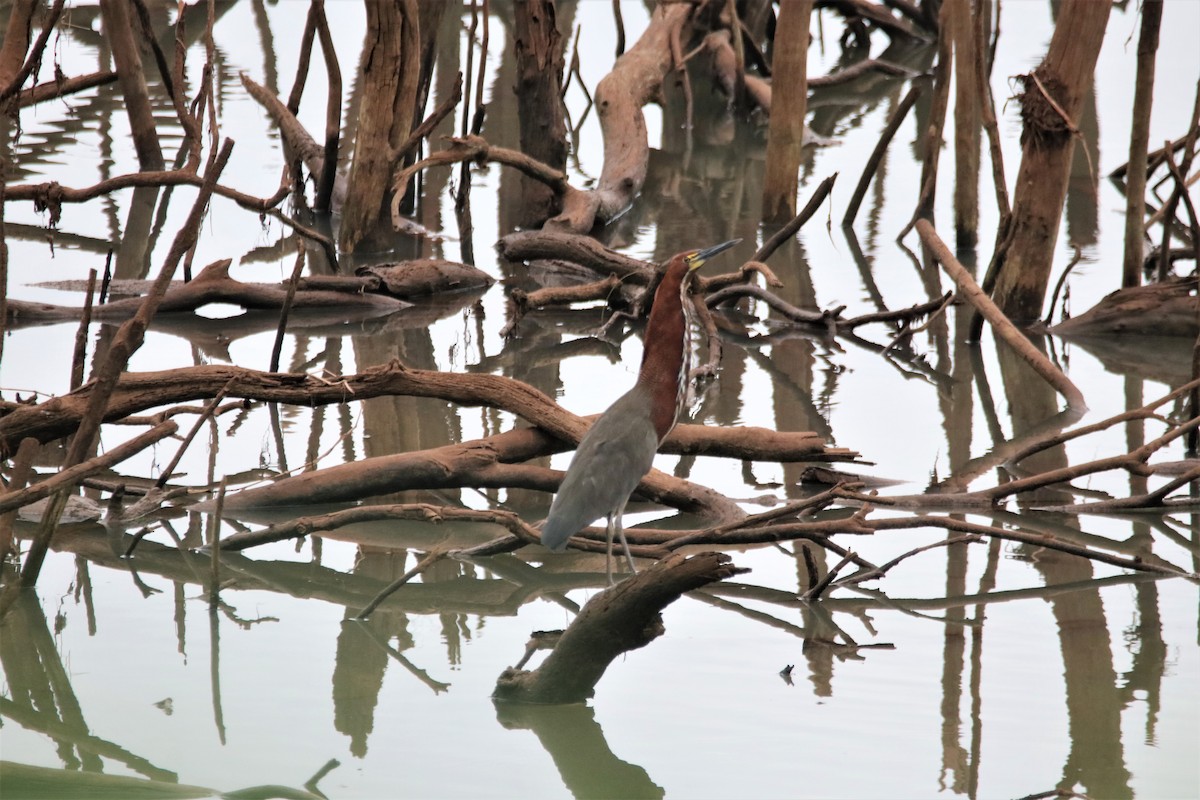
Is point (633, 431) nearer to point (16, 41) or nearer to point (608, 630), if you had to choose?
point (608, 630)

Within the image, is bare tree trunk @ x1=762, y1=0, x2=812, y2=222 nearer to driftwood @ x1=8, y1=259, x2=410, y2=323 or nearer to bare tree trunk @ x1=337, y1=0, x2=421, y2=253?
bare tree trunk @ x1=337, y1=0, x2=421, y2=253

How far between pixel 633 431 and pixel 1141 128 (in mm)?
5082

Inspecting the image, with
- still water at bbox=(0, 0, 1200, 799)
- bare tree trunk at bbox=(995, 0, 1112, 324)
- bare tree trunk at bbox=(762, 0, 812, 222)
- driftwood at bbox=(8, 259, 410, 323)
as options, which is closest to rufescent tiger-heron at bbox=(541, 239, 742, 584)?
still water at bbox=(0, 0, 1200, 799)

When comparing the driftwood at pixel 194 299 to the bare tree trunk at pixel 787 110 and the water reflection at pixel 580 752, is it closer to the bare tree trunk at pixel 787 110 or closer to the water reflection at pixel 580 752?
the bare tree trunk at pixel 787 110

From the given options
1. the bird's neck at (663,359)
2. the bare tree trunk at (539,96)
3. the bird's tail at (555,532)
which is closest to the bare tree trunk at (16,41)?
the bare tree trunk at (539,96)

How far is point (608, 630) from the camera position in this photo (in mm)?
3752

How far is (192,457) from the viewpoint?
6543 mm

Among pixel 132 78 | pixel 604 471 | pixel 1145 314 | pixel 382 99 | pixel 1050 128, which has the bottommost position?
pixel 604 471

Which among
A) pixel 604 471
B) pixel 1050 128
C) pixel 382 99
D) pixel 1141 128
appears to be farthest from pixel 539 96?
pixel 604 471

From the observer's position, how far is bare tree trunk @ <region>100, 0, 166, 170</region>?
35.1 ft

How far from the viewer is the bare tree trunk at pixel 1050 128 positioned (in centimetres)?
795

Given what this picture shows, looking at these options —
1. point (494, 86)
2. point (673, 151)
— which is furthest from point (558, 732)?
point (494, 86)

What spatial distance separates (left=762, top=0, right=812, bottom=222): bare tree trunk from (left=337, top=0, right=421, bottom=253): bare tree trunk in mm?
2879

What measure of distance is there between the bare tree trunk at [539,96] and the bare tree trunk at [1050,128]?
415 cm
